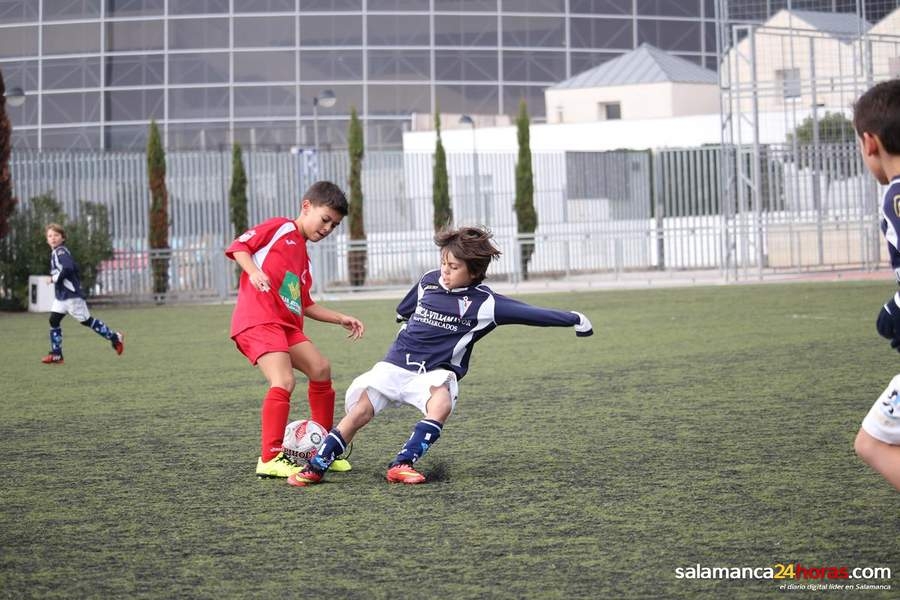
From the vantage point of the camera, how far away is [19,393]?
11.0 meters

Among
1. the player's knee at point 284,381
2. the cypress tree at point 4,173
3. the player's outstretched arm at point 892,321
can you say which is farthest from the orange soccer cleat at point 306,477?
the cypress tree at point 4,173

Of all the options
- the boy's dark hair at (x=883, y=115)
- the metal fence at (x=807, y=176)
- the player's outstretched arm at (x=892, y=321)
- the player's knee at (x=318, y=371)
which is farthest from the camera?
the metal fence at (x=807, y=176)

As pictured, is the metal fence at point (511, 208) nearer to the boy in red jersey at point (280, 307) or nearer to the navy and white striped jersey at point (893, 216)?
the boy in red jersey at point (280, 307)

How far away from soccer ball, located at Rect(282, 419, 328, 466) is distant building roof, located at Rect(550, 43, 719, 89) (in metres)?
44.7

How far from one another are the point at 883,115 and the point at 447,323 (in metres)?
2.93

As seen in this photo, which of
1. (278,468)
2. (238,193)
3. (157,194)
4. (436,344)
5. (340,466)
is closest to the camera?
(278,468)

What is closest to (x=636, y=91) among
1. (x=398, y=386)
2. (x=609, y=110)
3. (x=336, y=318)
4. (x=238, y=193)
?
(x=609, y=110)

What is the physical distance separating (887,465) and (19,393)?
27.4 feet

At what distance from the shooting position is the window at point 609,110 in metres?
51.0

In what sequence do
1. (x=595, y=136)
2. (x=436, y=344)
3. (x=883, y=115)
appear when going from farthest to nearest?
(x=595, y=136), (x=436, y=344), (x=883, y=115)

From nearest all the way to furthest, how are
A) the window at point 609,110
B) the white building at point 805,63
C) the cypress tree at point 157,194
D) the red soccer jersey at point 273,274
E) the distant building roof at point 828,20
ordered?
the red soccer jersey at point 273,274 < the white building at point 805,63 < the cypress tree at point 157,194 < the distant building roof at point 828,20 < the window at point 609,110

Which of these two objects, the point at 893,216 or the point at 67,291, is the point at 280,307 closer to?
the point at 893,216

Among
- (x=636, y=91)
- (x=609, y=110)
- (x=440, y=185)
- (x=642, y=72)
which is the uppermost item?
(x=642, y=72)

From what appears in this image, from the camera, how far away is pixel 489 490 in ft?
19.4
